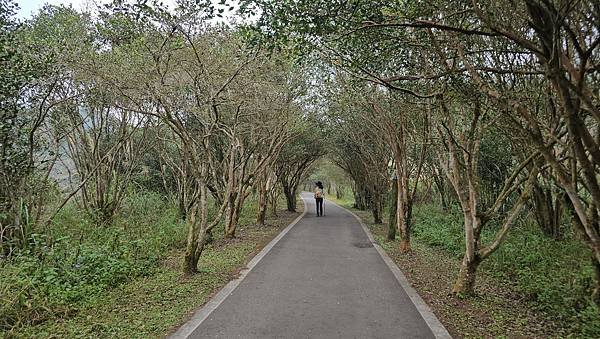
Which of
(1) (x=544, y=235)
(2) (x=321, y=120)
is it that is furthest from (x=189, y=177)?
(1) (x=544, y=235)

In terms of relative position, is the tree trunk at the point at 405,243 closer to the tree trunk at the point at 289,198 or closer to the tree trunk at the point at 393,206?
the tree trunk at the point at 393,206

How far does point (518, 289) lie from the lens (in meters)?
7.48

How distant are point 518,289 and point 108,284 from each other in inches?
295

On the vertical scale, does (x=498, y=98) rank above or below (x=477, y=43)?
below

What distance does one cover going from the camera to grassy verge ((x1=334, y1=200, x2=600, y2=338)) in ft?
18.1

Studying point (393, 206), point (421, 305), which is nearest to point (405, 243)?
point (393, 206)

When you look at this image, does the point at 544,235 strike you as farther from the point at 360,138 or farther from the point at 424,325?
the point at 360,138

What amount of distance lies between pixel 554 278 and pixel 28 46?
10571 millimetres

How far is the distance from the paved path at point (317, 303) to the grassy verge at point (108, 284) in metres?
0.63

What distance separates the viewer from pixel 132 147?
15938mm

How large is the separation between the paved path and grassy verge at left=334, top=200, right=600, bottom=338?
1.98 feet

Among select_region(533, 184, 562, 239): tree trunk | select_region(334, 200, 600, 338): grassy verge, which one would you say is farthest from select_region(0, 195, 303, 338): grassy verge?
select_region(533, 184, 562, 239): tree trunk

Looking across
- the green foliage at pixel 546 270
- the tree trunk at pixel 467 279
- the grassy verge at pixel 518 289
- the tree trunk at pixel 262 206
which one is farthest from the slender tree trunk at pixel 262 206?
the tree trunk at pixel 467 279

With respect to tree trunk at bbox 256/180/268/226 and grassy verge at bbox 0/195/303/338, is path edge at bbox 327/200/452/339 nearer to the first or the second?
grassy verge at bbox 0/195/303/338
